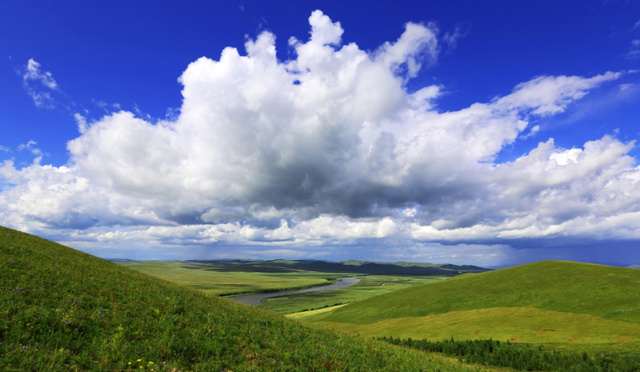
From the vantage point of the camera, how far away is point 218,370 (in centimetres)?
1152

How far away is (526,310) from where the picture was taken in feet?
174

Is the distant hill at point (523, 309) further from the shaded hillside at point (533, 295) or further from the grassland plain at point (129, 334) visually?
the grassland plain at point (129, 334)

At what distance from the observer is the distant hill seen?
4019cm

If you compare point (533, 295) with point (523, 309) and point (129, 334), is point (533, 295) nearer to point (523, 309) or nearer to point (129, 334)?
point (523, 309)

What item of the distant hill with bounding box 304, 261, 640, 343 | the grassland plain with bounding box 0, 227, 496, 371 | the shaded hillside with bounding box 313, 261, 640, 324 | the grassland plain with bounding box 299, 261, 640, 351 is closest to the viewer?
the grassland plain with bounding box 0, 227, 496, 371

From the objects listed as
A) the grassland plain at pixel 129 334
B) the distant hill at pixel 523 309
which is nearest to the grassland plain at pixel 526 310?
the distant hill at pixel 523 309

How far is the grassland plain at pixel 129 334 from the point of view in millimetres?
10484

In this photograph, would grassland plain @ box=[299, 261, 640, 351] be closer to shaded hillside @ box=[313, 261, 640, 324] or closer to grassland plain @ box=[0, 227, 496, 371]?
shaded hillside @ box=[313, 261, 640, 324]

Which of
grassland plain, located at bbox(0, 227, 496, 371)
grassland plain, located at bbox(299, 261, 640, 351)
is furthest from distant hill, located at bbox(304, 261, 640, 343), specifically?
grassland plain, located at bbox(0, 227, 496, 371)

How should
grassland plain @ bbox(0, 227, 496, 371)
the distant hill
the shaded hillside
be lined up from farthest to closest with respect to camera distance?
1. the shaded hillside
2. the distant hill
3. grassland plain @ bbox(0, 227, 496, 371)

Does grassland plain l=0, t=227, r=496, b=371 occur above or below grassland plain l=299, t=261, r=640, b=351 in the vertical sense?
above

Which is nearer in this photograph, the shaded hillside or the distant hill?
the distant hill

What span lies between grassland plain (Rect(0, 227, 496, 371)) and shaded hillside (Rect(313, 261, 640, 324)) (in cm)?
5233

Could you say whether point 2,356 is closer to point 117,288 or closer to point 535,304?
point 117,288
